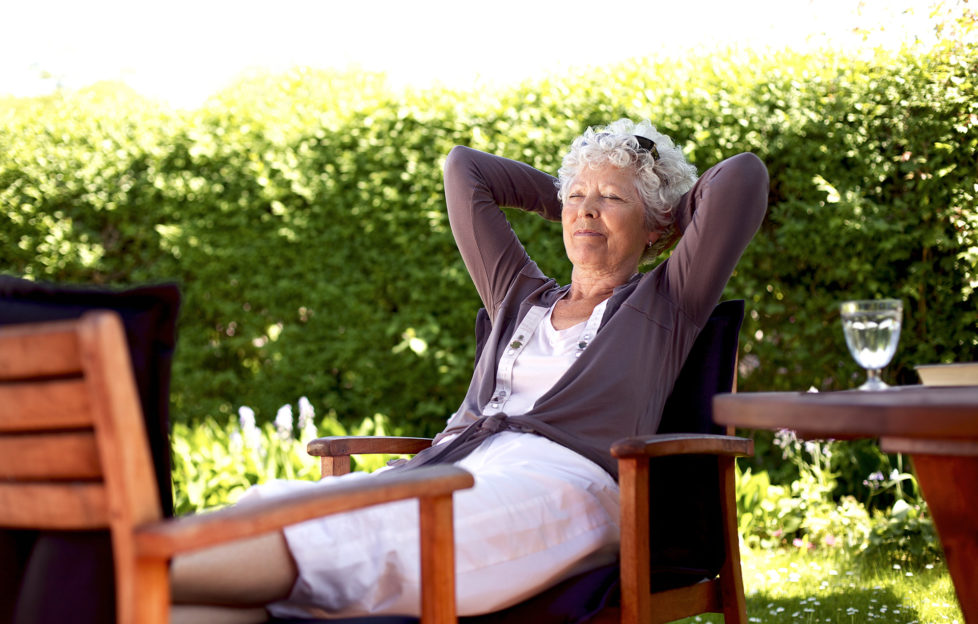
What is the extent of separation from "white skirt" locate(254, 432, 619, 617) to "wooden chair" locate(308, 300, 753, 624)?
72 millimetres

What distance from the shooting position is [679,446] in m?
2.10

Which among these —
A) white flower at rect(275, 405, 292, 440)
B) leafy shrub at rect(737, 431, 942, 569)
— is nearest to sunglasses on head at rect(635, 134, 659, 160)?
leafy shrub at rect(737, 431, 942, 569)

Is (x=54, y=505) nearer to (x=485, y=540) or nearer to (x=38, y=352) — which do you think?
(x=38, y=352)

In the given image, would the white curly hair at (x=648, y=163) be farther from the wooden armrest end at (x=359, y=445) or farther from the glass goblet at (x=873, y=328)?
the glass goblet at (x=873, y=328)

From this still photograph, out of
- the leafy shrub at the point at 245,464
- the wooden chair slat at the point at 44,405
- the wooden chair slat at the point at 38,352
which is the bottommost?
the leafy shrub at the point at 245,464

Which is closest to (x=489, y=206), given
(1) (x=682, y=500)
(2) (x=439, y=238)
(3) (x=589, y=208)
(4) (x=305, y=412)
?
(3) (x=589, y=208)

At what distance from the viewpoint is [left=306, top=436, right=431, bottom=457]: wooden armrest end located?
8.56 feet

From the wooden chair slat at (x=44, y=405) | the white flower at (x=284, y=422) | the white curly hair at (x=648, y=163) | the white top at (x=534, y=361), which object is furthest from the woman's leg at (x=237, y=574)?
the white flower at (x=284, y=422)

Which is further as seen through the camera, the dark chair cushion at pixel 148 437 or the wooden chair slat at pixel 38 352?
the dark chair cushion at pixel 148 437

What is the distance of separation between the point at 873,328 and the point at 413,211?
13.3 feet

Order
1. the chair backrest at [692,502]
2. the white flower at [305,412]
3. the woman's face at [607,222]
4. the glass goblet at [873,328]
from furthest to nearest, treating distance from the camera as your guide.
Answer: the white flower at [305,412] → the woman's face at [607,222] → the chair backrest at [692,502] → the glass goblet at [873,328]

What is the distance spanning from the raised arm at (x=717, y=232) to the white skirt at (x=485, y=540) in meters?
0.53

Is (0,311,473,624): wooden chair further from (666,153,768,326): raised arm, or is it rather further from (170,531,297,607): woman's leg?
(666,153,768,326): raised arm

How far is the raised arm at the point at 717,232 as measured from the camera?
2455mm
